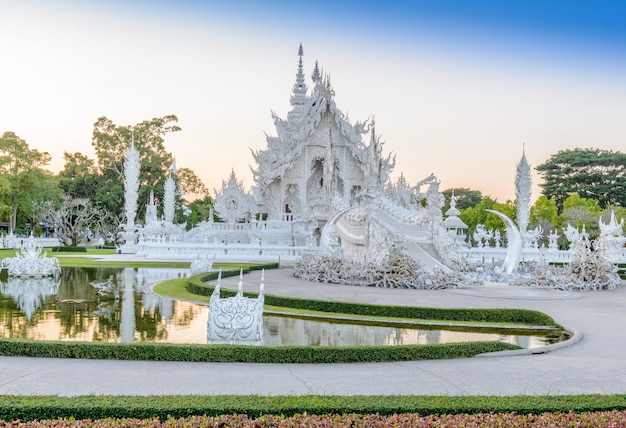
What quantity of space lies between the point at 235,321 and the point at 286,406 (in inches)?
148

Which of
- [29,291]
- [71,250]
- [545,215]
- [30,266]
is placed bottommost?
[29,291]

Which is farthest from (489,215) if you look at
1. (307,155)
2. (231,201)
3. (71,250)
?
(71,250)

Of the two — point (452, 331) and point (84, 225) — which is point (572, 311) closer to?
point (452, 331)

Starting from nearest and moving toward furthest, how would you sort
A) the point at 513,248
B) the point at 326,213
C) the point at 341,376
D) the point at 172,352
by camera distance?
the point at 341,376, the point at 172,352, the point at 513,248, the point at 326,213

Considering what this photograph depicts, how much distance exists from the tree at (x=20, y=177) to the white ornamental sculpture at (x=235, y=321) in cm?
4522

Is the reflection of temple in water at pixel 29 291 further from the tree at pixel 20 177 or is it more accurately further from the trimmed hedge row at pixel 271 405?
the tree at pixel 20 177

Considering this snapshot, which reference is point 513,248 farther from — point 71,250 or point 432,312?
point 71,250

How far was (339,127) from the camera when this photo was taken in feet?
142

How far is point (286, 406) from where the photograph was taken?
5.82 m

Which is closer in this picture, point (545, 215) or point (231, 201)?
point (231, 201)

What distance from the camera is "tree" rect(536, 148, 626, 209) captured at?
60.2 metres

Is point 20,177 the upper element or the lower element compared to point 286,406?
upper

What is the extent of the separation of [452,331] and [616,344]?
9.50 ft

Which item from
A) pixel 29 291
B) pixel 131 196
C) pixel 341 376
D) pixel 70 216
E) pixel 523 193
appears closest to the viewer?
pixel 341 376
